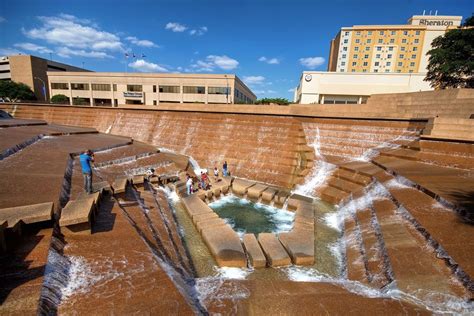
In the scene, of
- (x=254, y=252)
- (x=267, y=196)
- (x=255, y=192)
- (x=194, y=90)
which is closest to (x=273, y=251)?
(x=254, y=252)

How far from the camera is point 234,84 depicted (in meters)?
47.4

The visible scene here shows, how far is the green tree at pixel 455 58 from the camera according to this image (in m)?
21.2

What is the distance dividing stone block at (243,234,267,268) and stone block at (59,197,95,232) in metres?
4.39

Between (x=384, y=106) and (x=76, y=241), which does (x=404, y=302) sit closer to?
(x=76, y=241)

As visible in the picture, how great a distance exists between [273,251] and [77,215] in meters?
5.25

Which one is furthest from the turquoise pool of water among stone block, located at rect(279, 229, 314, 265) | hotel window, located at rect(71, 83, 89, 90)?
hotel window, located at rect(71, 83, 89, 90)

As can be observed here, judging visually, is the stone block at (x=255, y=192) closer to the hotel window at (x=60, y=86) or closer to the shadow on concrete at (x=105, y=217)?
the shadow on concrete at (x=105, y=217)

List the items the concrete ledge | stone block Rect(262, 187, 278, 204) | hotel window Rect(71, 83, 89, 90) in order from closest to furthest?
1. the concrete ledge
2. stone block Rect(262, 187, 278, 204)
3. hotel window Rect(71, 83, 89, 90)

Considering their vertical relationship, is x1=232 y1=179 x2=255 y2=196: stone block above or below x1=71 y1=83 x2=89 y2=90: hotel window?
below

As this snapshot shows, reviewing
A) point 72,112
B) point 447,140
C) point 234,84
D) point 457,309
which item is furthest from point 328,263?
point 234,84

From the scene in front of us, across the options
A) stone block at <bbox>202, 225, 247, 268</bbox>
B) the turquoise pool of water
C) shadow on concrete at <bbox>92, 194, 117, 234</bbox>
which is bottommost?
the turquoise pool of water

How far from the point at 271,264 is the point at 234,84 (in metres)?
45.0

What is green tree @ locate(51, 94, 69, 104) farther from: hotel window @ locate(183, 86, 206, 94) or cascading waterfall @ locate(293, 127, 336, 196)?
cascading waterfall @ locate(293, 127, 336, 196)

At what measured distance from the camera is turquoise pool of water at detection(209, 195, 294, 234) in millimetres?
8898
